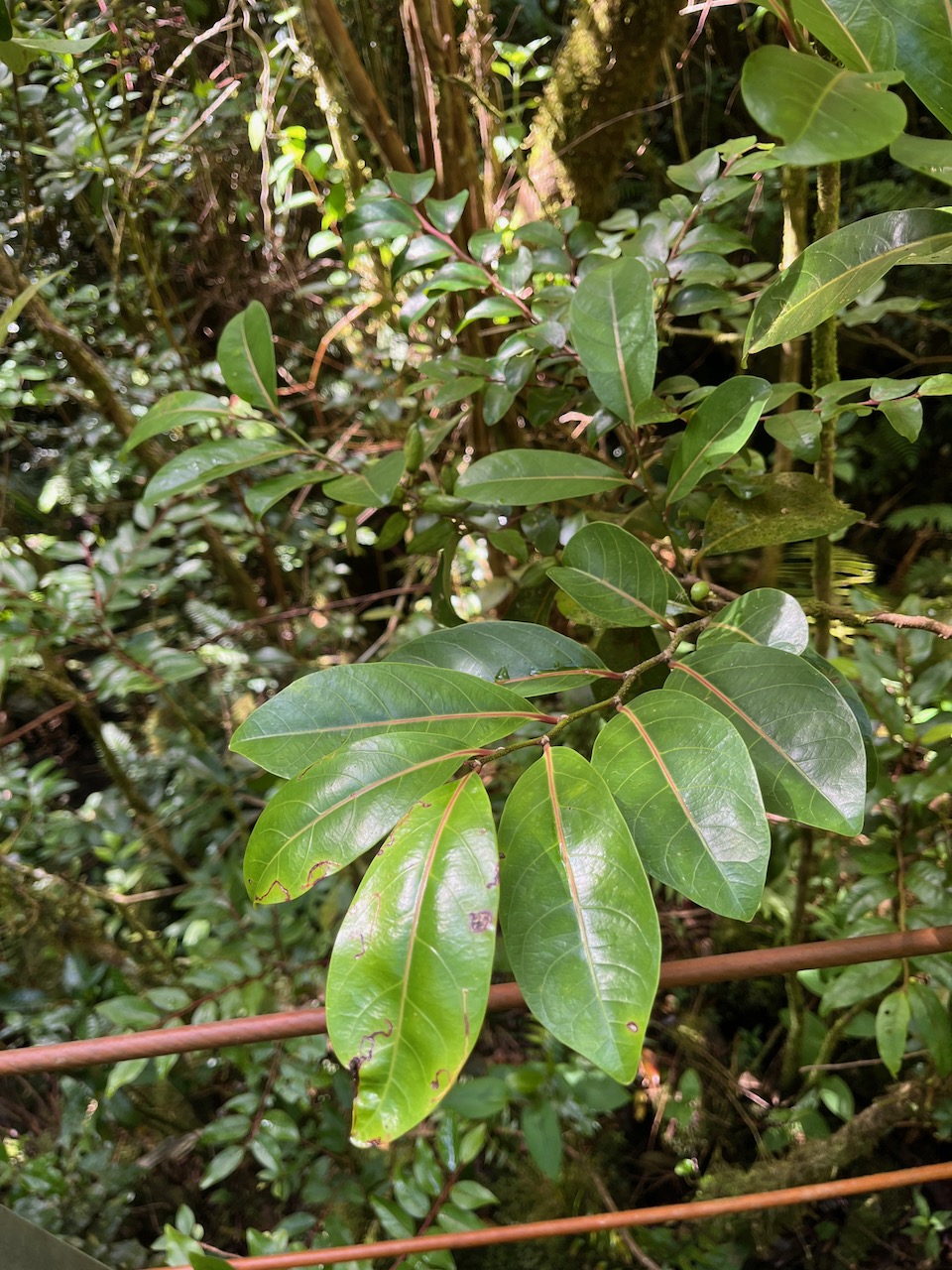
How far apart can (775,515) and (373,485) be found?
0.36 meters

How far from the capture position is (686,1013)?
1.62m

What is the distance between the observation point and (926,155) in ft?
1.33

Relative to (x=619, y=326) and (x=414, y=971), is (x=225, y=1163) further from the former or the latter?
(x=619, y=326)

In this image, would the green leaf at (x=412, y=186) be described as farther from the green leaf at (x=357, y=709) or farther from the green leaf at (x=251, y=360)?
the green leaf at (x=357, y=709)

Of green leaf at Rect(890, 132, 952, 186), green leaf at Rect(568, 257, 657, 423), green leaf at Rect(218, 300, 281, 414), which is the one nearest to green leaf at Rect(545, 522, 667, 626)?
green leaf at Rect(568, 257, 657, 423)

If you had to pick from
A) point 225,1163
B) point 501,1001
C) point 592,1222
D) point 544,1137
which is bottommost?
point 544,1137

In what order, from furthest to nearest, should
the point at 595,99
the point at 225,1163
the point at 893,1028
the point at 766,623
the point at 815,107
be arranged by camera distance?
the point at 595,99 < the point at 225,1163 < the point at 893,1028 < the point at 766,623 < the point at 815,107

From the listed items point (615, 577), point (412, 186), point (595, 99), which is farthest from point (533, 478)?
point (595, 99)

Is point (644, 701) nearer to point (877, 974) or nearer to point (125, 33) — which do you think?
point (877, 974)

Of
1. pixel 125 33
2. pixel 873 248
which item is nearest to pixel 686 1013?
pixel 873 248

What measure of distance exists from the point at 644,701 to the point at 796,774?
92mm

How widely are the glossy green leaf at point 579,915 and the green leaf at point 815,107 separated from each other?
29cm

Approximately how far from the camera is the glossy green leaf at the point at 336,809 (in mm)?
421

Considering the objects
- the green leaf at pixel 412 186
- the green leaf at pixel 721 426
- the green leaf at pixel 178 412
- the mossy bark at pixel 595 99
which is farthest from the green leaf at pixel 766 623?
the mossy bark at pixel 595 99
